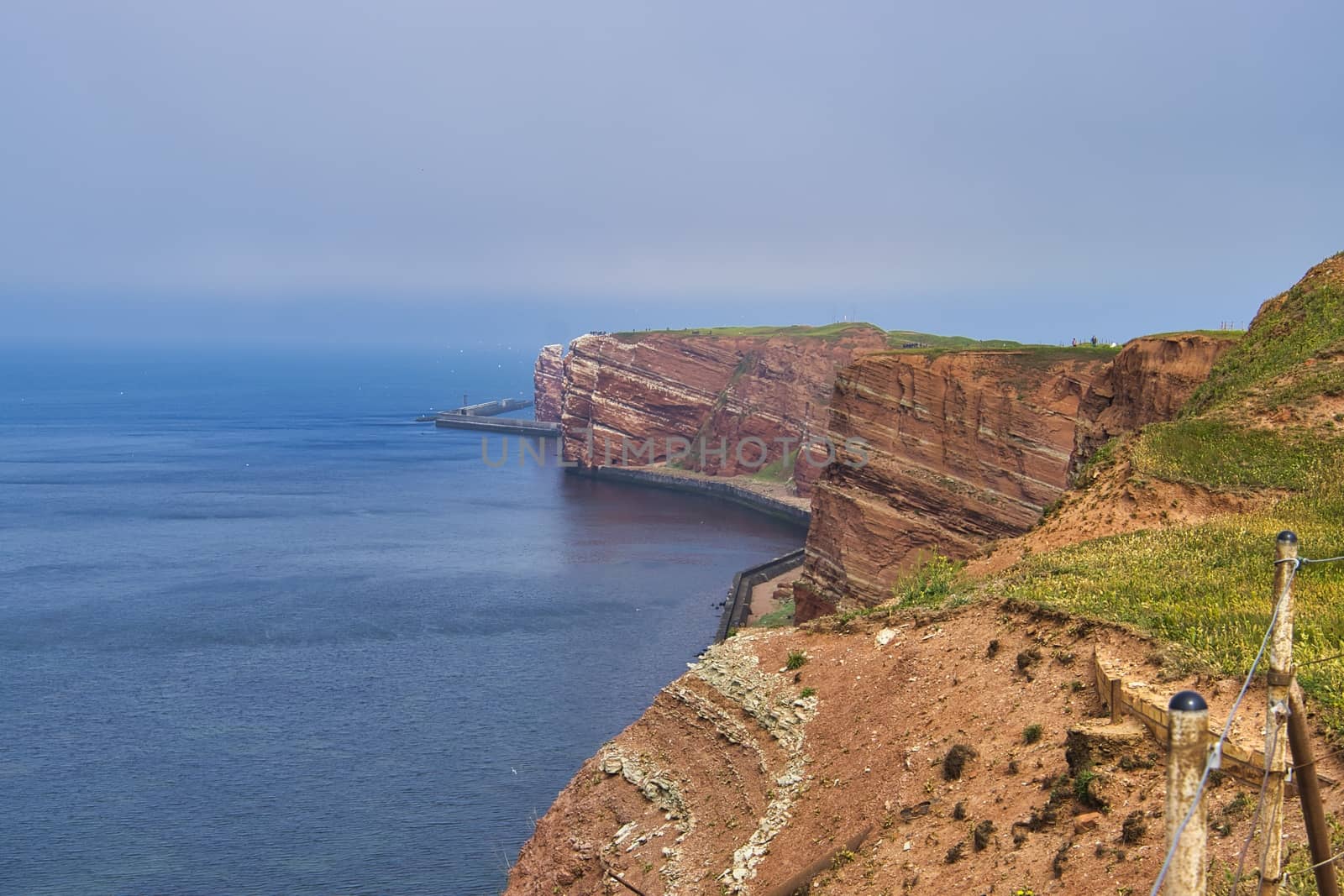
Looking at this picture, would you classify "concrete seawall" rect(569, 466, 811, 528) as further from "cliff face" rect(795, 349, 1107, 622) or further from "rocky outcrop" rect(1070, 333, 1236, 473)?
"rocky outcrop" rect(1070, 333, 1236, 473)

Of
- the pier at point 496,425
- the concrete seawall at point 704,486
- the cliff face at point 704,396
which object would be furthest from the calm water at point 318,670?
the pier at point 496,425

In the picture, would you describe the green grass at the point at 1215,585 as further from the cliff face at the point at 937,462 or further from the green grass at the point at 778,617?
the green grass at the point at 778,617

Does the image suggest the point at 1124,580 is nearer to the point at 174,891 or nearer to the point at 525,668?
the point at 174,891

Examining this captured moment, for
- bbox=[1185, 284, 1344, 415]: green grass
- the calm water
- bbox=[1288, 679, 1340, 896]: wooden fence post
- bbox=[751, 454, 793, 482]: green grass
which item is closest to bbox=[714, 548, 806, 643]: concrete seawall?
the calm water

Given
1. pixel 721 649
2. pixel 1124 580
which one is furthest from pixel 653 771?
Answer: pixel 1124 580

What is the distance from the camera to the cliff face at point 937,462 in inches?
2210

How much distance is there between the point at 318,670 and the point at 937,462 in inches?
1190

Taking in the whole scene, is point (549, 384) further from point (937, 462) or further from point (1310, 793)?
point (1310, 793)

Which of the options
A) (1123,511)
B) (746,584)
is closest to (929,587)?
(1123,511)

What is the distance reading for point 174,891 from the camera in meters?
33.5

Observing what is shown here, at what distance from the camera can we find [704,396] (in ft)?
435

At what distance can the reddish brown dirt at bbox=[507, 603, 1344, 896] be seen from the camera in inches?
571

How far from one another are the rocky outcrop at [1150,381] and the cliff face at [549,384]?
12994 centimetres

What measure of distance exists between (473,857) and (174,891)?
8.25 metres
